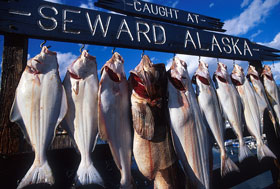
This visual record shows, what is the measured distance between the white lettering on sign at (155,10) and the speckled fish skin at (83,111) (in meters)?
1.60

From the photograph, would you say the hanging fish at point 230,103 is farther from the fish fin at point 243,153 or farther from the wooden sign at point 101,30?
the wooden sign at point 101,30

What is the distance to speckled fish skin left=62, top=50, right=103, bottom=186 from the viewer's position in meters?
1.43

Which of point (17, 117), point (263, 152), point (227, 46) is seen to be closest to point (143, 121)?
point (17, 117)

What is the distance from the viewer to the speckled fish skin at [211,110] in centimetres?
197

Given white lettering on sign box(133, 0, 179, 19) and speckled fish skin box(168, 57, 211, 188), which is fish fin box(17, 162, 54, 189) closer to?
speckled fish skin box(168, 57, 211, 188)

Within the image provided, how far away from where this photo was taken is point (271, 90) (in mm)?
3215

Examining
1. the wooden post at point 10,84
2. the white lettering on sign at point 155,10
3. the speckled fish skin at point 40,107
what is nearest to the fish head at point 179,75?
the speckled fish skin at point 40,107

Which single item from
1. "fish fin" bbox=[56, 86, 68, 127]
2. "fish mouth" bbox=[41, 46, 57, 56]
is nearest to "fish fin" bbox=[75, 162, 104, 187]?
"fish fin" bbox=[56, 86, 68, 127]

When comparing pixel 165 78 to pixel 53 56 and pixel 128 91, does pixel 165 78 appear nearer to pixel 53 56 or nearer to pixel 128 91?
pixel 128 91

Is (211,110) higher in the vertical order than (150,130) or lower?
higher

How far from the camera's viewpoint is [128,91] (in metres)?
1.85

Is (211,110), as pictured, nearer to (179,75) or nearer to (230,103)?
(230,103)

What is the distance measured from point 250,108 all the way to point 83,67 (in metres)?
2.50

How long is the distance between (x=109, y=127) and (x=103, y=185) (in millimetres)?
479
